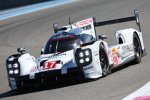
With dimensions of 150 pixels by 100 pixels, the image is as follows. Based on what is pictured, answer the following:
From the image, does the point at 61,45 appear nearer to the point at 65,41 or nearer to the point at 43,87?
the point at 65,41

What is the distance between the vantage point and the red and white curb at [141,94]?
7474mm

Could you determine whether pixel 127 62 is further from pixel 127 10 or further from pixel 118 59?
pixel 127 10

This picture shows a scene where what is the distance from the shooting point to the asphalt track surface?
858cm

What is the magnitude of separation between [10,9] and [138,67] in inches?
768

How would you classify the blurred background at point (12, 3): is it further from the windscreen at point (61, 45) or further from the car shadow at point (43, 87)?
the car shadow at point (43, 87)

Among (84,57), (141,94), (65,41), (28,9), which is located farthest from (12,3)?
(141,94)

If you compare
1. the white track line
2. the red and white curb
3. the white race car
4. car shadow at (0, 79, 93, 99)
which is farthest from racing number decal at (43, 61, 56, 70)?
the white track line

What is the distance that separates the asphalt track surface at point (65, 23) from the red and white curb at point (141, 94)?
13 cm

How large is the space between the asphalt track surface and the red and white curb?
13 cm

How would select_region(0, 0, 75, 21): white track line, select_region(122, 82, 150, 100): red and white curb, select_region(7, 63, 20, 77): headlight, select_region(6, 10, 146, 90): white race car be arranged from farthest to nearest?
select_region(0, 0, 75, 21): white track line
select_region(7, 63, 20, 77): headlight
select_region(6, 10, 146, 90): white race car
select_region(122, 82, 150, 100): red and white curb

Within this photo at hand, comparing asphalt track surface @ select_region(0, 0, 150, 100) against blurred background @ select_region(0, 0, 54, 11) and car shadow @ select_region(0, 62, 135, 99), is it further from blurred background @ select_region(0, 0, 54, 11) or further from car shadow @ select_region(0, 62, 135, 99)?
blurred background @ select_region(0, 0, 54, 11)

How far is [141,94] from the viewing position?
25.5 ft

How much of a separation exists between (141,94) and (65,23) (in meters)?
16.4

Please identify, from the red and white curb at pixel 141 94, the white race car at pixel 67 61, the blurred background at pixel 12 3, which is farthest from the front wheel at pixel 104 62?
the blurred background at pixel 12 3
